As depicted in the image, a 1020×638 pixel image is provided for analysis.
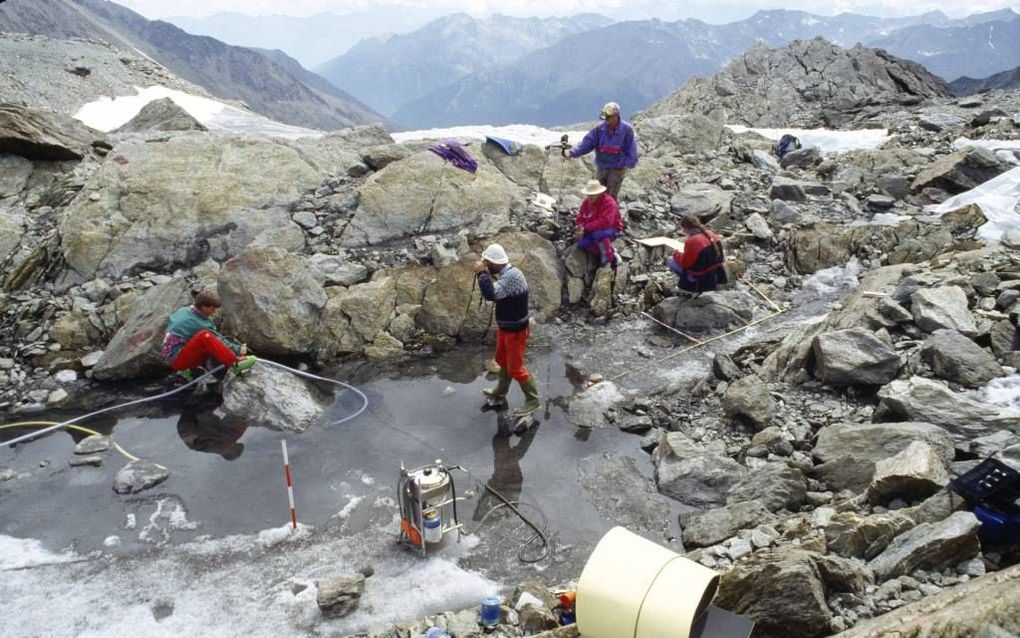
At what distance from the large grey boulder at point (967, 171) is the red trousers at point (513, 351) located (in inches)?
555

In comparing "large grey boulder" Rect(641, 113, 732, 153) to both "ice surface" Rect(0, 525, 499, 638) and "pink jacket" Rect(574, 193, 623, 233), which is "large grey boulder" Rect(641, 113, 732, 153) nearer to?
"pink jacket" Rect(574, 193, 623, 233)

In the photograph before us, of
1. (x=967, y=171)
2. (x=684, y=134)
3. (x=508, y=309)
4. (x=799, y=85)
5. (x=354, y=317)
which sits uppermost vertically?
(x=799, y=85)

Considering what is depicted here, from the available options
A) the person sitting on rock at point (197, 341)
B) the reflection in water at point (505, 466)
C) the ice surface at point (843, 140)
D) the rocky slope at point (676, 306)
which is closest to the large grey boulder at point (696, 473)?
the rocky slope at point (676, 306)

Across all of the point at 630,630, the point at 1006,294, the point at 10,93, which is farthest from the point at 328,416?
the point at 10,93

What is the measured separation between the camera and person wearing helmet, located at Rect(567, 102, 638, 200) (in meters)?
13.5

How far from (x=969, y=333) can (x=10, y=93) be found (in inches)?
1818

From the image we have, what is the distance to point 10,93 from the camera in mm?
36156

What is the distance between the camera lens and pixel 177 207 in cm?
1300

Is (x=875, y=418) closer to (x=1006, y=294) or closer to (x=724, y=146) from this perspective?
(x=1006, y=294)

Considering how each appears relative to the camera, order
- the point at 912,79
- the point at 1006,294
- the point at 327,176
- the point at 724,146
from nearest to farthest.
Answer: the point at 1006,294 < the point at 327,176 < the point at 724,146 < the point at 912,79

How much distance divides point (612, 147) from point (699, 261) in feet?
10.7

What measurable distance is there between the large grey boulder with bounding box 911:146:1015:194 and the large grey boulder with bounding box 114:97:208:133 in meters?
21.3

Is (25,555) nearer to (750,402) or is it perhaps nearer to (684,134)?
(750,402)

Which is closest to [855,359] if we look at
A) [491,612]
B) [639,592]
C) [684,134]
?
[639,592]
